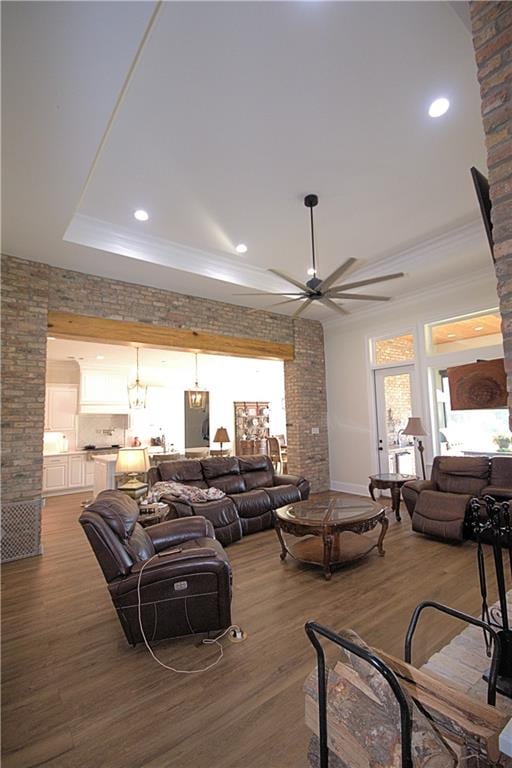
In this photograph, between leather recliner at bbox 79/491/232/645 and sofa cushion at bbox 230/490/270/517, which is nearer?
leather recliner at bbox 79/491/232/645

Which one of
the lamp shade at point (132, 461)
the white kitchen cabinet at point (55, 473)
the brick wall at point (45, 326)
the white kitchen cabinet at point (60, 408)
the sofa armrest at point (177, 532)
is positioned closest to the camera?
the sofa armrest at point (177, 532)

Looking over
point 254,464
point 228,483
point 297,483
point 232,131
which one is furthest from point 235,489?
point 232,131

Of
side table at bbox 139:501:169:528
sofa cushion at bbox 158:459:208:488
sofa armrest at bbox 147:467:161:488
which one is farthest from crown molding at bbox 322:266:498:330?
side table at bbox 139:501:169:528

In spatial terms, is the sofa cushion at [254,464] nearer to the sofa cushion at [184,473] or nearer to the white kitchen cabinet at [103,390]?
the sofa cushion at [184,473]

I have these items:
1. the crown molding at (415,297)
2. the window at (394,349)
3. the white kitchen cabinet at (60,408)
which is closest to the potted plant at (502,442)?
the window at (394,349)

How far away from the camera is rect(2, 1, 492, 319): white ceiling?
209cm

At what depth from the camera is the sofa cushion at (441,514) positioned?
408 cm

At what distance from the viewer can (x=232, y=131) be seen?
114 inches

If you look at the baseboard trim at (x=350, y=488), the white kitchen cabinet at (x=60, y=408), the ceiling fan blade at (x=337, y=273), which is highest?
the ceiling fan blade at (x=337, y=273)

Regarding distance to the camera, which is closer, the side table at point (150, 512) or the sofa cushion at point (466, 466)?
the side table at point (150, 512)

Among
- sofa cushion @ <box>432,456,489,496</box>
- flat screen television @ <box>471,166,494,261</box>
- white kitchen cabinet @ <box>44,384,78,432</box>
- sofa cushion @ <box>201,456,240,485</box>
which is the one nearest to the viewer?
flat screen television @ <box>471,166,494,261</box>

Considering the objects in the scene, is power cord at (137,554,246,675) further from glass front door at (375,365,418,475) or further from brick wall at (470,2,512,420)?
glass front door at (375,365,418,475)

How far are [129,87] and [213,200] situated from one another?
4.46ft

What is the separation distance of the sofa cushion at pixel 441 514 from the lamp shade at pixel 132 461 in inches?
132
